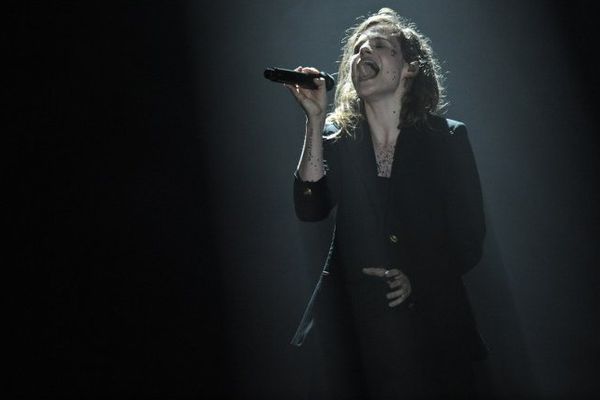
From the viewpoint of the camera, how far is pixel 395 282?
1.21 metres

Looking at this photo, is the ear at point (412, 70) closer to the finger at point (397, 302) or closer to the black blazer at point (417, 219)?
the black blazer at point (417, 219)

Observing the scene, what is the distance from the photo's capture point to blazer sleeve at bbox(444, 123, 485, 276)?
4.28ft

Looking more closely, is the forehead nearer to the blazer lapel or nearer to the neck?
the neck

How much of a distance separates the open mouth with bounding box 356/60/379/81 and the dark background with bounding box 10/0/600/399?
0.61 m

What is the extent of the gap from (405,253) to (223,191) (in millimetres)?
998

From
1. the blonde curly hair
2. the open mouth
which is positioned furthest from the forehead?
the open mouth

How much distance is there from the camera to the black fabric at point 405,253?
3.95 feet

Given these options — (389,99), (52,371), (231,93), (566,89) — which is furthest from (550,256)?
(52,371)

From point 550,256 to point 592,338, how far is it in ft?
1.17

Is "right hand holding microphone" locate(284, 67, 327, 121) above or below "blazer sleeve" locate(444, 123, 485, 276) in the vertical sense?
above

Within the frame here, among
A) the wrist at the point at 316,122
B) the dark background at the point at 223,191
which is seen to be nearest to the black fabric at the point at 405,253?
the wrist at the point at 316,122

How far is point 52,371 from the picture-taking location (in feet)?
6.17

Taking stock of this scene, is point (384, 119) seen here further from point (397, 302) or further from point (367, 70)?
point (397, 302)

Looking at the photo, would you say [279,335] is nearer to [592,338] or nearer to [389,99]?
[389,99]
